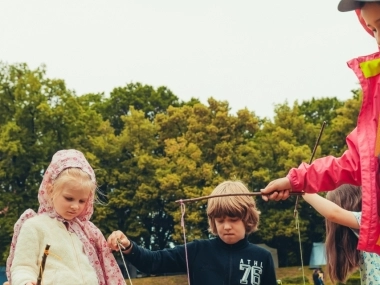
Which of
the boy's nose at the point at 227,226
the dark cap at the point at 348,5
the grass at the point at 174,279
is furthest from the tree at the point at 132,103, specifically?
the dark cap at the point at 348,5

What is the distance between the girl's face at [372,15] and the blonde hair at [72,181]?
6.33ft

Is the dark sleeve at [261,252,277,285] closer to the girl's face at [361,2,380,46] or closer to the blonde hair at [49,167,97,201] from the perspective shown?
the blonde hair at [49,167,97,201]

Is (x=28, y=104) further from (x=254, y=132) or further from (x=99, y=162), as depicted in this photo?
(x=254, y=132)

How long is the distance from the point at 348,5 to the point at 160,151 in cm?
3994

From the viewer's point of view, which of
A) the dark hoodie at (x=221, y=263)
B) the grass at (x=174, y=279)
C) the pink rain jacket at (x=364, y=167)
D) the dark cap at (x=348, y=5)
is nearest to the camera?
the pink rain jacket at (x=364, y=167)

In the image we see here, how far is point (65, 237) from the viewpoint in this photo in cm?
432

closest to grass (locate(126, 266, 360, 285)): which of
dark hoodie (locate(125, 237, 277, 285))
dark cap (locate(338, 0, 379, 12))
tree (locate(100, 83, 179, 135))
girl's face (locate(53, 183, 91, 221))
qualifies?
tree (locate(100, 83, 179, 135))

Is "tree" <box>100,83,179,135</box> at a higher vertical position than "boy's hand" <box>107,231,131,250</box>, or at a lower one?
higher

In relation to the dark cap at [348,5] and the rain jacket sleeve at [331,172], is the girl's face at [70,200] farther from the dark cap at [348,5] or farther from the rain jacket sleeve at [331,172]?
the dark cap at [348,5]

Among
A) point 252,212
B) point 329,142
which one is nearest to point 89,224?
point 252,212

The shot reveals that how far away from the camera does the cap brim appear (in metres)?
3.16

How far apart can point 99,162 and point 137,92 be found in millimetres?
7424

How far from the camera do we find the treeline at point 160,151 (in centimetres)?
3569

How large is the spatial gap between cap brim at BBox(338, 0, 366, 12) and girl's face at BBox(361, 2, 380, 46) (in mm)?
39
